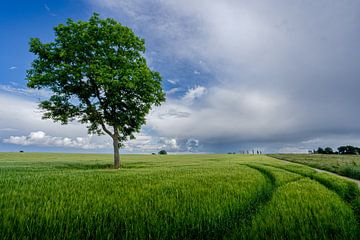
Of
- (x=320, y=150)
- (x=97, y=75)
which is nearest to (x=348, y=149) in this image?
(x=320, y=150)

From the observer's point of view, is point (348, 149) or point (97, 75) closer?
point (97, 75)

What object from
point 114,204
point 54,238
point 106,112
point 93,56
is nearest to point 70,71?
point 93,56

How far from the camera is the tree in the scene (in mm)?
21828

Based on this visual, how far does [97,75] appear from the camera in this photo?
21.9 m

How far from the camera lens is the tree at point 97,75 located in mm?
21828

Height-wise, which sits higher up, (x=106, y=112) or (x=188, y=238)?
(x=106, y=112)

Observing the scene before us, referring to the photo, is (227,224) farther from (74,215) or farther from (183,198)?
(74,215)

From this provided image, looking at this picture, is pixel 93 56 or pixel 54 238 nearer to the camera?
pixel 54 238

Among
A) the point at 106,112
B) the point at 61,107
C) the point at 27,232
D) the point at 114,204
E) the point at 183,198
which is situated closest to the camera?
the point at 27,232

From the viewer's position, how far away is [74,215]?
4352 mm

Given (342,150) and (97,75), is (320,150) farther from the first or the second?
(97,75)

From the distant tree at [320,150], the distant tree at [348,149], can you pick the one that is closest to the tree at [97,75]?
the distant tree at [320,150]

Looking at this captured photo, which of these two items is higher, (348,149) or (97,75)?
(97,75)

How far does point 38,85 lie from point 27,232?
2314cm
